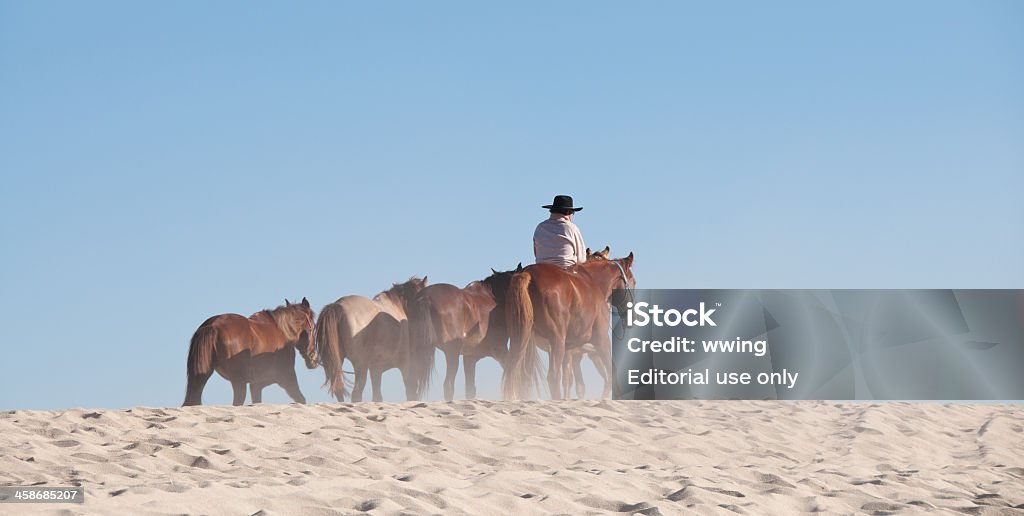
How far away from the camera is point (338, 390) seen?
14164mm

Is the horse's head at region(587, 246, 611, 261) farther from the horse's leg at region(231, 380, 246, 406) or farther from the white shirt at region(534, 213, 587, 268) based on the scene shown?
the horse's leg at region(231, 380, 246, 406)

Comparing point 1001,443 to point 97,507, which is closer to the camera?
point 97,507

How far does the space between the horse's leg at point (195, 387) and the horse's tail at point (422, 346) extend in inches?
99.4

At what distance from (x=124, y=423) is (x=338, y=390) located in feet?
12.1

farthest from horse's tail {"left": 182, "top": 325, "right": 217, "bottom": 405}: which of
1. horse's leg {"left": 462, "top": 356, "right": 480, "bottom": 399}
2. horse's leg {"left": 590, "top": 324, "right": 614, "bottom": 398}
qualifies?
horse's leg {"left": 590, "top": 324, "right": 614, "bottom": 398}

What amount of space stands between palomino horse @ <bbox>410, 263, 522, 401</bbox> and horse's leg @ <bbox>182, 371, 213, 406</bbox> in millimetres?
2617

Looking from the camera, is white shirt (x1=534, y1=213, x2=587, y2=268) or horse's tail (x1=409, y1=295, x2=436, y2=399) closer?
horse's tail (x1=409, y1=295, x2=436, y2=399)

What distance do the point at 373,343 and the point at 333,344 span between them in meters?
0.51

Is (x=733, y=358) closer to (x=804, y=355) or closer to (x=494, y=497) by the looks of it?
(x=804, y=355)

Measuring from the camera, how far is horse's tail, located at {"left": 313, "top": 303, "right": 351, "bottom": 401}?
1417 centimetres

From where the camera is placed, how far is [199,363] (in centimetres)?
1422

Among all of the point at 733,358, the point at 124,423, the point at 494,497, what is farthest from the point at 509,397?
the point at 494,497

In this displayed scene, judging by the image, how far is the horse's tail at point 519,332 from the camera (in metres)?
14.3

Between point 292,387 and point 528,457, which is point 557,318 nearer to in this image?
point 292,387
